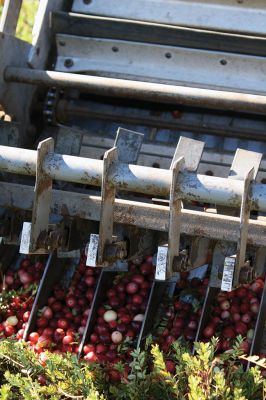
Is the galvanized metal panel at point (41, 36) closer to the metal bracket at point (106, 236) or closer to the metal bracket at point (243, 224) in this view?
the metal bracket at point (106, 236)

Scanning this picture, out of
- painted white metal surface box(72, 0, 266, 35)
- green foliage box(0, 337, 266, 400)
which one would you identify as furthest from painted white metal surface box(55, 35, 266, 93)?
green foliage box(0, 337, 266, 400)

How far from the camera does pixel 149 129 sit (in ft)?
13.6

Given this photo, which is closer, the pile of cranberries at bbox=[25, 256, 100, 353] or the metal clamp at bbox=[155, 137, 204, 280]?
the metal clamp at bbox=[155, 137, 204, 280]

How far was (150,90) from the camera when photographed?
3.71 m

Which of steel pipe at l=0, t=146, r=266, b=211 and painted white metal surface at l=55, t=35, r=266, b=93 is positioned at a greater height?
painted white metal surface at l=55, t=35, r=266, b=93

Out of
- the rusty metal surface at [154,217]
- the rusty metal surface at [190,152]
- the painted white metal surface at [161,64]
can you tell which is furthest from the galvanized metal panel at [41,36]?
the rusty metal surface at [190,152]

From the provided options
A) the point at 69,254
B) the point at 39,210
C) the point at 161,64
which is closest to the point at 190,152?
the point at 39,210

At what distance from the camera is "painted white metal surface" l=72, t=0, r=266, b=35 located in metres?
4.08

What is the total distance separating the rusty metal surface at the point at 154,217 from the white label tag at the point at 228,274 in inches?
5.3

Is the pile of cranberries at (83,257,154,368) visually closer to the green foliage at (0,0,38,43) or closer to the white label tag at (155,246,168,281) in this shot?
the white label tag at (155,246,168,281)

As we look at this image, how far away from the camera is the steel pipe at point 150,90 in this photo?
3625 millimetres

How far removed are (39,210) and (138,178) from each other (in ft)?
1.35

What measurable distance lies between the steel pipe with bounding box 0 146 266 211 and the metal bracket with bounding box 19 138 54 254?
3 cm

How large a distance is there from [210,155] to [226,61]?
1.48 ft
